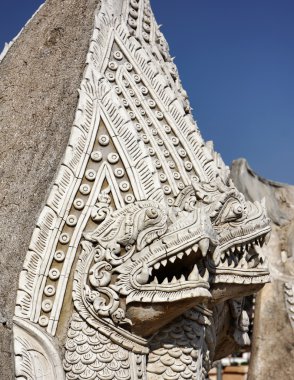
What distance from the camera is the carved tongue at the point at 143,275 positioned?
180 inches

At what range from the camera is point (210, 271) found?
4941 mm

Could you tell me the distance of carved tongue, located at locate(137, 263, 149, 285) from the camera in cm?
456

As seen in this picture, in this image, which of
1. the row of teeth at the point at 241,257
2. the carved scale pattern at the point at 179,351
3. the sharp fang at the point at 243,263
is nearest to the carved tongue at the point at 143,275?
the carved scale pattern at the point at 179,351

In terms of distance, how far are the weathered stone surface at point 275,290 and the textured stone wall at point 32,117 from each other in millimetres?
2468

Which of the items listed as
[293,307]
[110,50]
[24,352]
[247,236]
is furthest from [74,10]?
[293,307]

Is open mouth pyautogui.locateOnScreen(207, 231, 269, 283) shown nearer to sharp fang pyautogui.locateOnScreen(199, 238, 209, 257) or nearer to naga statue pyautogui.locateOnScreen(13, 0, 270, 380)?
naga statue pyautogui.locateOnScreen(13, 0, 270, 380)

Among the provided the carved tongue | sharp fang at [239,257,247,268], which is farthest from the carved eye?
sharp fang at [239,257,247,268]

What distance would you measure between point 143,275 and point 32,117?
1.70 meters

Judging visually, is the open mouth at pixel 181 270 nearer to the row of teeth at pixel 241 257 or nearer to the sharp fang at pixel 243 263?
the row of teeth at pixel 241 257

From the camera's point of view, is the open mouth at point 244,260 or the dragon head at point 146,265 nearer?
the dragon head at point 146,265

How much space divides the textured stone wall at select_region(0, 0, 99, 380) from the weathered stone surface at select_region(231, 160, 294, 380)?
97.2 inches

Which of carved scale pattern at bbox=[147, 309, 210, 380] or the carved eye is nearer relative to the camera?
the carved eye

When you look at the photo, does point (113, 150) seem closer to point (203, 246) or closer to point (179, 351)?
point (203, 246)

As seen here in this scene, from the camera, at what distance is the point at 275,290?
7.34m
